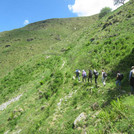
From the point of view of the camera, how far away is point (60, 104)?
411 inches

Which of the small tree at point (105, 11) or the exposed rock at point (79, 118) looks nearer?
the exposed rock at point (79, 118)

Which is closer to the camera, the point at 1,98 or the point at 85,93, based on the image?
the point at 85,93

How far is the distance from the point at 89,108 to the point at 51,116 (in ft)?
12.3

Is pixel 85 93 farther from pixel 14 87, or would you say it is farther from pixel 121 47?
pixel 14 87

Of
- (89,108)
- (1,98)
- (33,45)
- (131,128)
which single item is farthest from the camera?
(33,45)

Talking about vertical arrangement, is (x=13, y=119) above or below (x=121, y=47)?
below

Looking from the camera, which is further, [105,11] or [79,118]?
[105,11]

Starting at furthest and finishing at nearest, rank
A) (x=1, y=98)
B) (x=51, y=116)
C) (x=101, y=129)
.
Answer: (x=1, y=98)
(x=51, y=116)
(x=101, y=129)

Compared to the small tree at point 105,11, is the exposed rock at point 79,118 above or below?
below

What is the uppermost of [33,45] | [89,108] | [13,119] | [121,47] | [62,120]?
[33,45]

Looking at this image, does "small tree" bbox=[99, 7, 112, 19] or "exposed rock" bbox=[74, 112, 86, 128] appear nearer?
"exposed rock" bbox=[74, 112, 86, 128]

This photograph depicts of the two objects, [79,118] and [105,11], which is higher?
[105,11]

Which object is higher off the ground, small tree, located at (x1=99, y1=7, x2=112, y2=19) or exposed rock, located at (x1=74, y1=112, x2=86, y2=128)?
small tree, located at (x1=99, y1=7, x2=112, y2=19)

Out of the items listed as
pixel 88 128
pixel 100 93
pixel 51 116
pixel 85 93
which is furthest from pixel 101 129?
pixel 51 116
